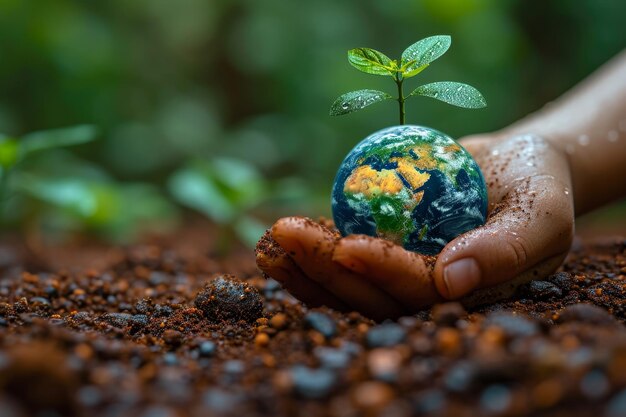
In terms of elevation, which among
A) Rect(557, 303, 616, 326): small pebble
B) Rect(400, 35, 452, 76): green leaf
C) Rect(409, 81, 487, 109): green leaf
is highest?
Rect(400, 35, 452, 76): green leaf

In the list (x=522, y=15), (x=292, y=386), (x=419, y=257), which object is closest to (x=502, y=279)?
(x=419, y=257)

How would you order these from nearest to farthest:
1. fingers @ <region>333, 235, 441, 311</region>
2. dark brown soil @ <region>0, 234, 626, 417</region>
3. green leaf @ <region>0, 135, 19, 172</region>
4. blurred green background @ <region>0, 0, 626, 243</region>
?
dark brown soil @ <region>0, 234, 626, 417</region>
fingers @ <region>333, 235, 441, 311</region>
green leaf @ <region>0, 135, 19, 172</region>
blurred green background @ <region>0, 0, 626, 243</region>

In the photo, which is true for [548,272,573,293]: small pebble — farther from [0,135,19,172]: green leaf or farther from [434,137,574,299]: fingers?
[0,135,19,172]: green leaf

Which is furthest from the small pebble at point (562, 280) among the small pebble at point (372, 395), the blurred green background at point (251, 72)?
the blurred green background at point (251, 72)

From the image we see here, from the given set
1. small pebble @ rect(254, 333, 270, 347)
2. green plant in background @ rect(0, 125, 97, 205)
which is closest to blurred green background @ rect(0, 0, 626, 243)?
green plant in background @ rect(0, 125, 97, 205)

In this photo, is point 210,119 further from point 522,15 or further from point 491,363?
point 491,363

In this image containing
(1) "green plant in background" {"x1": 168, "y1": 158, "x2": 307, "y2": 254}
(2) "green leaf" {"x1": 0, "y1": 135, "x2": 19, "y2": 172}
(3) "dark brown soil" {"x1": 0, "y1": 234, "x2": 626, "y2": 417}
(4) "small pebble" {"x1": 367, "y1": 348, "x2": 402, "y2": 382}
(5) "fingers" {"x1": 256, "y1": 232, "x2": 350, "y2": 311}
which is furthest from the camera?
(1) "green plant in background" {"x1": 168, "y1": 158, "x2": 307, "y2": 254}

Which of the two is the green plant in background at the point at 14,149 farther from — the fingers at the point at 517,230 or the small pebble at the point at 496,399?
the small pebble at the point at 496,399
